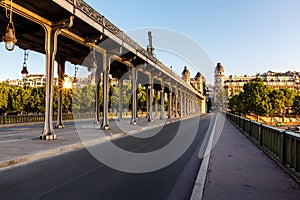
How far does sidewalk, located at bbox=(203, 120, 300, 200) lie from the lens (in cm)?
504

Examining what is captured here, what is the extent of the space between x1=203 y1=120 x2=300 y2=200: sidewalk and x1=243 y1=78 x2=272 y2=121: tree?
5756 centimetres

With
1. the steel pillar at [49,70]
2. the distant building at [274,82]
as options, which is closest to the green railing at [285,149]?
the steel pillar at [49,70]

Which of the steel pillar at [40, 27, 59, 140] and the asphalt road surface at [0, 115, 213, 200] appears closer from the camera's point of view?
the asphalt road surface at [0, 115, 213, 200]

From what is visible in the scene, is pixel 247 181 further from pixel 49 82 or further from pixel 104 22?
pixel 104 22

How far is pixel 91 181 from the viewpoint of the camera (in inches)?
254

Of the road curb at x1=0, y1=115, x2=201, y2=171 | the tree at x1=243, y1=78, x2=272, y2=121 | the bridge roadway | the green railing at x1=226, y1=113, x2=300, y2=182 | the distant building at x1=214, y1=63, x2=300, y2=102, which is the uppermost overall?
the distant building at x1=214, y1=63, x2=300, y2=102

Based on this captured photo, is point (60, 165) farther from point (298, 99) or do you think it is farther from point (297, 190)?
point (298, 99)

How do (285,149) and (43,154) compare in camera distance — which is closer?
(285,149)

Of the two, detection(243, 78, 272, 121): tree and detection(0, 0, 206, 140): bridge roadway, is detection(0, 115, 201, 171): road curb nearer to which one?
detection(0, 0, 206, 140): bridge roadway

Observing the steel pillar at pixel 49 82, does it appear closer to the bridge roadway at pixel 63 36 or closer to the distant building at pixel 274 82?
the bridge roadway at pixel 63 36

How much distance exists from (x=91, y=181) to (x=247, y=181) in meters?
3.75

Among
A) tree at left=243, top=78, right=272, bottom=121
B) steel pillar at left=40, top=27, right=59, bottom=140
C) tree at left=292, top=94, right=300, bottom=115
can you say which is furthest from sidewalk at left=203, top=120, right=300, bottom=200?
tree at left=292, top=94, right=300, bottom=115

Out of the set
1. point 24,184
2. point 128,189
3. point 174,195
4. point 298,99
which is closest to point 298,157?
point 174,195

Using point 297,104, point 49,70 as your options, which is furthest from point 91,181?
point 297,104
